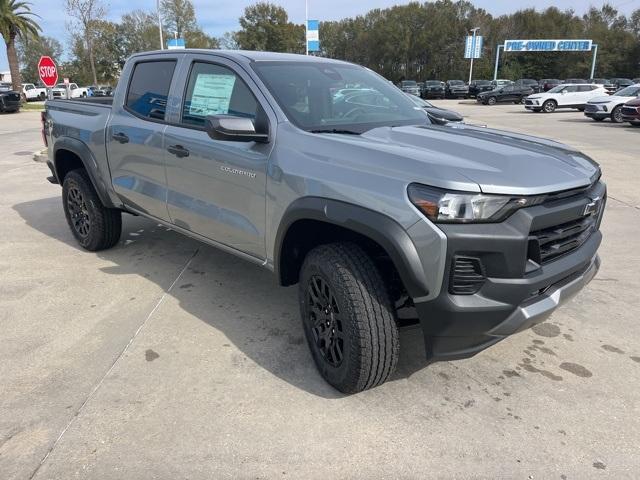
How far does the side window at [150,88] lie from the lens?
159 inches

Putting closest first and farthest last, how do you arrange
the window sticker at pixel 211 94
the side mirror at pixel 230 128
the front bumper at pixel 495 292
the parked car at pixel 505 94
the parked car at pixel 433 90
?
1. the front bumper at pixel 495 292
2. the side mirror at pixel 230 128
3. the window sticker at pixel 211 94
4. the parked car at pixel 505 94
5. the parked car at pixel 433 90

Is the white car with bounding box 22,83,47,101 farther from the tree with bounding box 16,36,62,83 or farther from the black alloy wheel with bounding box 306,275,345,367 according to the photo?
the black alloy wheel with bounding box 306,275,345,367

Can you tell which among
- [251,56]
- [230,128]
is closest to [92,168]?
[251,56]

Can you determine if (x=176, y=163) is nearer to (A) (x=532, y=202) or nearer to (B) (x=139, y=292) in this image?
(B) (x=139, y=292)

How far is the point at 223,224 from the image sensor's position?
3553 mm

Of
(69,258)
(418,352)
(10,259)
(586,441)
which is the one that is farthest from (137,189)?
(586,441)

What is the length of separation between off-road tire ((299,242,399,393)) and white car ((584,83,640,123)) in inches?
871

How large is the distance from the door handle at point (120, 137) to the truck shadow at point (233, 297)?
118 cm

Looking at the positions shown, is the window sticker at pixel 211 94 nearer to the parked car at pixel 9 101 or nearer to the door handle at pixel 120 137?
the door handle at pixel 120 137

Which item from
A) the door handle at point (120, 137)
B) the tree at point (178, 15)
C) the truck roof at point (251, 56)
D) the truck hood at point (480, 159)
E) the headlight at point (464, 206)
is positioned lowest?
the headlight at point (464, 206)

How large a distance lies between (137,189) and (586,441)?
11.7ft

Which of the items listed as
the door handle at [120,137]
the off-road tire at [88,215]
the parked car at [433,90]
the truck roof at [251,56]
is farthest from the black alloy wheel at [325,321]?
the parked car at [433,90]

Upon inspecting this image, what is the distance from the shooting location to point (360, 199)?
8.43 ft

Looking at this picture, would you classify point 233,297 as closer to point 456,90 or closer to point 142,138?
point 142,138
